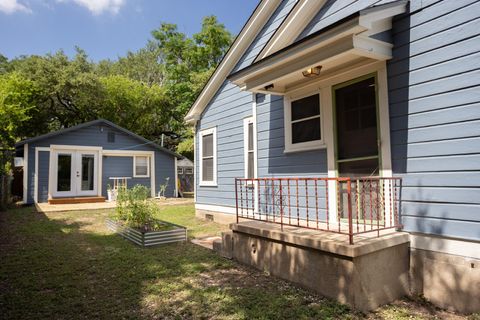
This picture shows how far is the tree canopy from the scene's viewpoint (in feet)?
63.6

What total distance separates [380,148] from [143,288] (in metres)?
3.31

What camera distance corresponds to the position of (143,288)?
3.52 metres

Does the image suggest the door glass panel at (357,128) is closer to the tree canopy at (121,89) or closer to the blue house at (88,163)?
the blue house at (88,163)

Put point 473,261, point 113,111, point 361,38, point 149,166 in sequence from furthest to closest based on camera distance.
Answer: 1. point 113,111
2. point 149,166
3. point 361,38
4. point 473,261

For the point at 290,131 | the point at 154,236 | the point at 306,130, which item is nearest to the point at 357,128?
the point at 306,130

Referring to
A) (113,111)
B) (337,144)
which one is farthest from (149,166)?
(337,144)

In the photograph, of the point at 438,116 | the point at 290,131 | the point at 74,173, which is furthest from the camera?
the point at 74,173

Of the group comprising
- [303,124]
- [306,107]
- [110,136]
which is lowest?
[303,124]

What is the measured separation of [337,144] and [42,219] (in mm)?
8248

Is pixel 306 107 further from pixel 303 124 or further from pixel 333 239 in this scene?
pixel 333 239

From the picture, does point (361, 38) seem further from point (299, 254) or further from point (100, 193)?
point (100, 193)

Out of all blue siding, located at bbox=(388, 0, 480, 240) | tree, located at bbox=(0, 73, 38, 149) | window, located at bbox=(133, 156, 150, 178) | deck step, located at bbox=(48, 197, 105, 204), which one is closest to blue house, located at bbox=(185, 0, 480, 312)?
blue siding, located at bbox=(388, 0, 480, 240)

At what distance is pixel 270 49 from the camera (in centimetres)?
544

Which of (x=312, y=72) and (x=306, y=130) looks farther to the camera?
(x=306, y=130)
